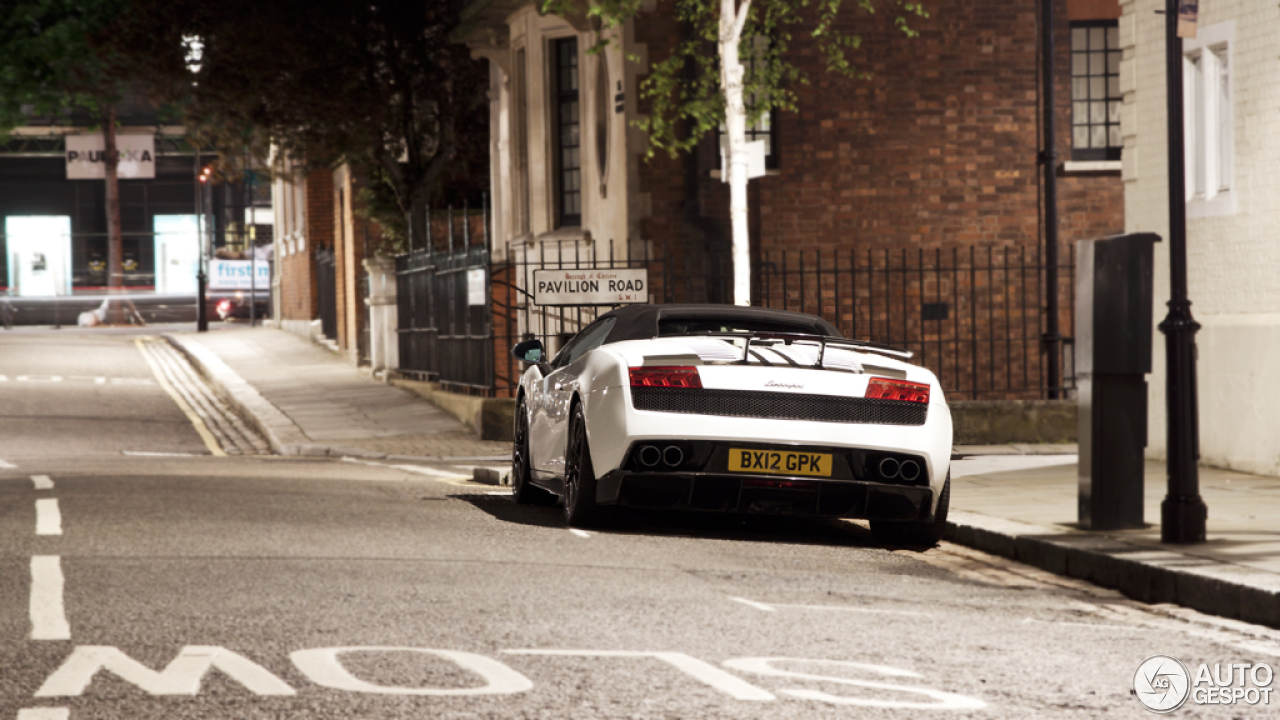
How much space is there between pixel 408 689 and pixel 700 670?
1.01 m

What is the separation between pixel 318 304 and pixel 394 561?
3200 centimetres

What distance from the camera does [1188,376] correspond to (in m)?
8.79

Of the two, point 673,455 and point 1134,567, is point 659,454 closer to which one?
point 673,455

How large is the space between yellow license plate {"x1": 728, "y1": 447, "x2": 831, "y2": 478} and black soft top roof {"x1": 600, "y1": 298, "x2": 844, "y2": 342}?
3.97 feet

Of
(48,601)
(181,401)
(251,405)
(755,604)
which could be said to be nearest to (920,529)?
(755,604)

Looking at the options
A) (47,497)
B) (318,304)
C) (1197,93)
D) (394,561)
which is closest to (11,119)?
(318,304)

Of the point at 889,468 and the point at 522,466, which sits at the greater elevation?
the point at 889,468

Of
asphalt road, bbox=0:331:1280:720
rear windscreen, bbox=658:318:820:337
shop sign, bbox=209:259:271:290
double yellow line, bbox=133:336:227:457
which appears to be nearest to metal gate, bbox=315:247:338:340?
double yellow line, bbox=133:336:227:457

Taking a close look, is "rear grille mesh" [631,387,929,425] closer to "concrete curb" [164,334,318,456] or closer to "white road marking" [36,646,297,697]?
"white road marking" [36,646,297,697]

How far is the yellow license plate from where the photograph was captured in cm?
866

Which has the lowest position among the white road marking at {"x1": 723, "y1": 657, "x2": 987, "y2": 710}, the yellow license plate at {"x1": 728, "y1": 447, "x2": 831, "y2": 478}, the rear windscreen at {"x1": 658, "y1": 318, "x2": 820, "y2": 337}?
the white road marking at {"x1": 723, "y1": 657, "x2": 987, "y2": 710}

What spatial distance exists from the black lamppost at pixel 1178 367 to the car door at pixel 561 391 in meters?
3.24

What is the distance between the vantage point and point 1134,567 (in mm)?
7938

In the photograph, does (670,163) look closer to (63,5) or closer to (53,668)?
(63,5)
